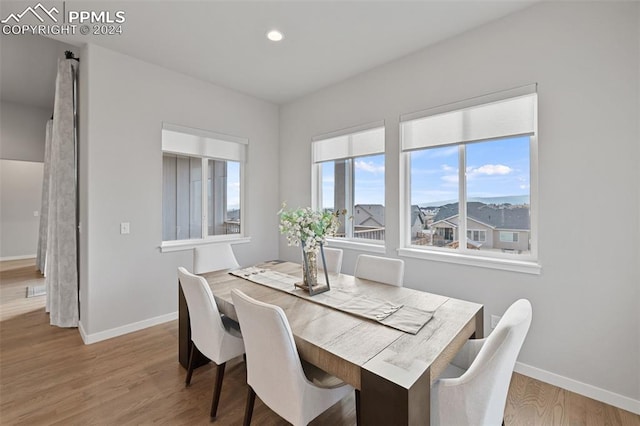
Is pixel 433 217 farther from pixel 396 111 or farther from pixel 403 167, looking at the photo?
pixel 396 111

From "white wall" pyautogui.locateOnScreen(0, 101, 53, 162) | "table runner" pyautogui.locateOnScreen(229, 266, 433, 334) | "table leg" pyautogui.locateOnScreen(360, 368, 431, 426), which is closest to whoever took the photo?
"table leg" pyautogui.locateOnScreen(360, 368, 431, 426)

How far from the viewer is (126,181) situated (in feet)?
9.79

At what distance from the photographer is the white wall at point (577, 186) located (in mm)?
1864

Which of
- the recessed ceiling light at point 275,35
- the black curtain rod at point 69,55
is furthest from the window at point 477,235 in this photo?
the black curtain rod at point 69,55

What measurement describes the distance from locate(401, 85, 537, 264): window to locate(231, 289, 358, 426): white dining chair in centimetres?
193

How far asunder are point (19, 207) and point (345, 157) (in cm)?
738

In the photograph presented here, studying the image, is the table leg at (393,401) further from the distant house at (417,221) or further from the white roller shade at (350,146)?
the white roller shade at (350,146)

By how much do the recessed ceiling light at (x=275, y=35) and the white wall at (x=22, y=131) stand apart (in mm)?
5865

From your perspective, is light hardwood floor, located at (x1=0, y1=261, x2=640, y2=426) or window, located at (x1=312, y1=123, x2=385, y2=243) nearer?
light hardwood floor, located at (x1=0, y1=261, x2=640, y2=426)

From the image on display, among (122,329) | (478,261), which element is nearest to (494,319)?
(478,261)

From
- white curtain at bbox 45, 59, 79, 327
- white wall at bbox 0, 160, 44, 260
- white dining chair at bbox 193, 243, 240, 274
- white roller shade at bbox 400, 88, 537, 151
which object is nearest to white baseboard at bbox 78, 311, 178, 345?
white curtain at bbox 45, 59, 79, 327

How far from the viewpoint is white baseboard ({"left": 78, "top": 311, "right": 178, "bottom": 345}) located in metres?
2.78

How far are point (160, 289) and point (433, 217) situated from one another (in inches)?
123

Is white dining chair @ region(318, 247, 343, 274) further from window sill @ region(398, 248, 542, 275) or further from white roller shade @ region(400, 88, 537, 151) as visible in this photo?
white roller shade @ region(400, 88, 537, 151)
